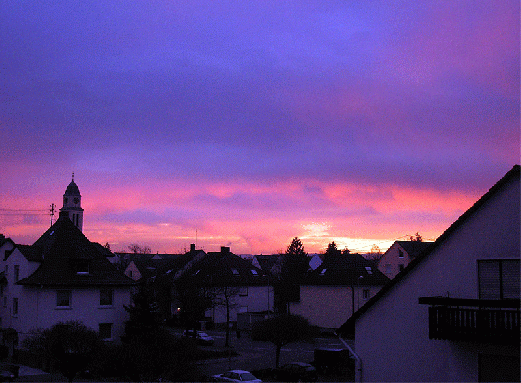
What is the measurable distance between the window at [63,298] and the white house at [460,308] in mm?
27260

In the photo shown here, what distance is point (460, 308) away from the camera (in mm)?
14422

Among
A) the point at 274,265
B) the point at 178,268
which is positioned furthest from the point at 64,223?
the point at 274,265

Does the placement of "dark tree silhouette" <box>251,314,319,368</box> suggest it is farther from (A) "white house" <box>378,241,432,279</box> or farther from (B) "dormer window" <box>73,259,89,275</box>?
(A) "white house" <box>378,241,432,279</box>

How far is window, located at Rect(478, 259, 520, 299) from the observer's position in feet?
47.3

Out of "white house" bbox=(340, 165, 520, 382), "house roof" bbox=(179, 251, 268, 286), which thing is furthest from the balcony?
"house roof" bbox=(179, 251, 268, 286)

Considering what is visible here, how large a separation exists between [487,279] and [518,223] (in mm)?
1836

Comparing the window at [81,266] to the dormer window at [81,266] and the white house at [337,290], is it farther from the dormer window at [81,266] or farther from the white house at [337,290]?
the white house at [337,290]

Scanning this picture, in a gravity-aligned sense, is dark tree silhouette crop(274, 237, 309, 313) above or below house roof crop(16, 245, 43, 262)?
below

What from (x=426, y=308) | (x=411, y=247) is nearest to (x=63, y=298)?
(x=426, y=308)

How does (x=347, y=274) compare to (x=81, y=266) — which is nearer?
(x=81, y=266)

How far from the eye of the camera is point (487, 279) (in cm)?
1507

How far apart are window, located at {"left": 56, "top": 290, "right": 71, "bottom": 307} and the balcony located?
3034 centimetres

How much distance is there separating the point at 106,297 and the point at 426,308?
97.4 feet

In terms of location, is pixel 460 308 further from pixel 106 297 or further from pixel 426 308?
pixel 106 297
